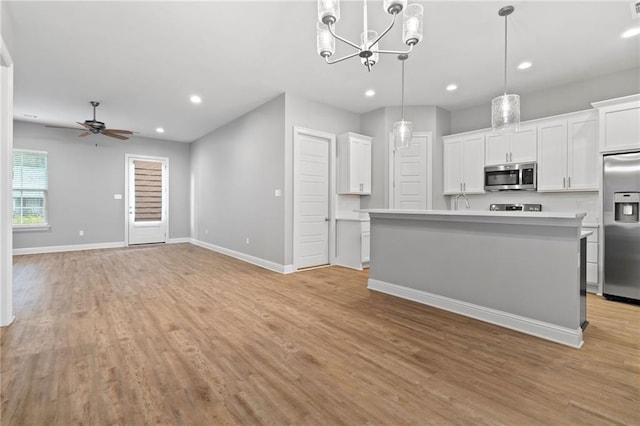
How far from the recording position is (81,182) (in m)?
7.24

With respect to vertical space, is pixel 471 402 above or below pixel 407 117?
below

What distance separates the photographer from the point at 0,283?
262 cm

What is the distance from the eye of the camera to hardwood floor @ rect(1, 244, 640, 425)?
1.58 meters

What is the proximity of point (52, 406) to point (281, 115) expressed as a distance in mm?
4343

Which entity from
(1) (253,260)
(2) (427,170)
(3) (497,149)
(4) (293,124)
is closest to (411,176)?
(2) (427,170)

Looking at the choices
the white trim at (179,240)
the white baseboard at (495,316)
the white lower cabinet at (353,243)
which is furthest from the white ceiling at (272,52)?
the white trim at (179,240)

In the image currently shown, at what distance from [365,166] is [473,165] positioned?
190cm

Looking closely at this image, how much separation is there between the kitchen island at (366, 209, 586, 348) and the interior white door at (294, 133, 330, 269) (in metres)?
1.67

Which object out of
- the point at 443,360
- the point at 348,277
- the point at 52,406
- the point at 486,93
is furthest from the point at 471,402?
the point at 486,93

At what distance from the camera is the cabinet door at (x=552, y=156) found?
421 centimetres

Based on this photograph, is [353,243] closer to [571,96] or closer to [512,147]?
[512,147]

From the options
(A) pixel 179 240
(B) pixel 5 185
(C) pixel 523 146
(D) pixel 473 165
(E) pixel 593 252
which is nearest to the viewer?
(B) pixel 5 185

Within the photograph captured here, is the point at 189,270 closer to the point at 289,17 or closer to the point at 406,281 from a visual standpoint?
the point at 406,281

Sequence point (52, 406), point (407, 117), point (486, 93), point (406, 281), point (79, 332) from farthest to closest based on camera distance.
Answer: point (407, 117)
point (486, 93)
point (406, 281)
point (79, 332)
point (52, 406)
